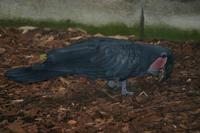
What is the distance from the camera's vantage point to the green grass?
6.10 metres

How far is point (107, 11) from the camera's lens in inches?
242

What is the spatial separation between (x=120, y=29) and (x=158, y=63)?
1710 mm

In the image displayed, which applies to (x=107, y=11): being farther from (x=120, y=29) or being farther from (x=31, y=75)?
(x=31, y=75)

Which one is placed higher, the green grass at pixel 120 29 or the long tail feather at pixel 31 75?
the green grass at pixel 120 29

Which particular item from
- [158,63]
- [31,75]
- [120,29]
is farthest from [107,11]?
[31,75]

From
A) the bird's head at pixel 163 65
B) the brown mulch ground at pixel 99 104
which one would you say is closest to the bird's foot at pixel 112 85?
the brown mulch ground at pixel 99 104

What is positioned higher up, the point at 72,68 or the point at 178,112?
the point at 72,68

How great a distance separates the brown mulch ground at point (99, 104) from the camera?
4.08 meters

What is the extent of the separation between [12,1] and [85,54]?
2.21 m

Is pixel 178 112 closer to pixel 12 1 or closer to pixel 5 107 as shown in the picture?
pixel 5 107

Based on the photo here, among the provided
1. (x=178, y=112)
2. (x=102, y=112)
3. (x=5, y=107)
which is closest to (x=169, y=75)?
(x=178, y=112)

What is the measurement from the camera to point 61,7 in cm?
619

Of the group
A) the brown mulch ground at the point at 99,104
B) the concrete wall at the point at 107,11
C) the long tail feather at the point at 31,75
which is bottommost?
the brown mulch ground at the point at 99,104

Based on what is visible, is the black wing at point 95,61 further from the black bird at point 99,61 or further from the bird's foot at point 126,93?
the bird's foot at point 126,93
